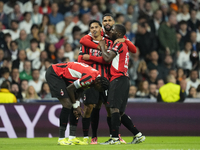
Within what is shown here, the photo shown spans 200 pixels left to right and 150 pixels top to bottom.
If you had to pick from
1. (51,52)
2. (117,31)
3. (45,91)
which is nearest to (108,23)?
(117,31)

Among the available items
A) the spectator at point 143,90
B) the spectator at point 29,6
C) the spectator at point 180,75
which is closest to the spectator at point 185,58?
the spectator at point 180,75

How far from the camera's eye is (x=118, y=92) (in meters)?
8.02

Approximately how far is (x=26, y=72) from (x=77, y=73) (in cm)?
614

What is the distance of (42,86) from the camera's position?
13.2 metres

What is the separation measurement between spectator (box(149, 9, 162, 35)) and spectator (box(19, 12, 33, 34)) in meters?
4.49

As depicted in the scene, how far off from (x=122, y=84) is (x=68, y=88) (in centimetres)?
106

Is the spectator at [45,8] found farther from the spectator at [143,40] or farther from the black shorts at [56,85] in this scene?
the black shorts at [56,85]

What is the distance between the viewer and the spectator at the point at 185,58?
15.2m

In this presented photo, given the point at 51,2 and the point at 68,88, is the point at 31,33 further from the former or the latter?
the point at 68,88

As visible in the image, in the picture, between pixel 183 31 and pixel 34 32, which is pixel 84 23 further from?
pixel 183 31

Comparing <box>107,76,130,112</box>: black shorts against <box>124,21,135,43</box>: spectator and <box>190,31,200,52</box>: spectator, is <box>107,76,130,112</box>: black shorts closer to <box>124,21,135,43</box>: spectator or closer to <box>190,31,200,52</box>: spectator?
<box>124,21,135,43</box>: spectator

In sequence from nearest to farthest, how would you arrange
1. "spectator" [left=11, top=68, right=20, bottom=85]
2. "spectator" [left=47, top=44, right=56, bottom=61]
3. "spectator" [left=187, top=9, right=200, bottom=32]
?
"spectator" [left=11, top=68, right=20, bottom=85] < "spectator" [left=47, top=44, right=56, bottom=61] < "spectator" [left=187, top=9, right=200, bottom=32]

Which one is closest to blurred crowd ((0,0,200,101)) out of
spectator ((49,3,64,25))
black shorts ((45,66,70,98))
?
spectator ((49,3,64,25))

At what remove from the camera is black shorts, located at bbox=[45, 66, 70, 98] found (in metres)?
8.21
